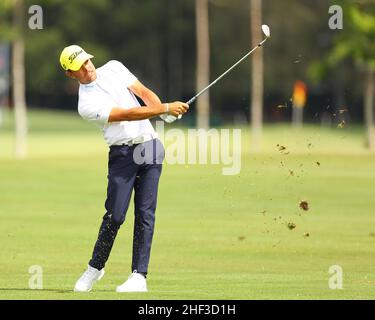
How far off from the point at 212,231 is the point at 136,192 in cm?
825

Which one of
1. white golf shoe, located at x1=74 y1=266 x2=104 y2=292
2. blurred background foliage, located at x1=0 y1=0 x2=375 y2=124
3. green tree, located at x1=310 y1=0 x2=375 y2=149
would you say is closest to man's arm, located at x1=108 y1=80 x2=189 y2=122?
white golf shoe, located at x1=74 y1=266 x2=104 y2=292

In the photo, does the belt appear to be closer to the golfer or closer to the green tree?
the golfer

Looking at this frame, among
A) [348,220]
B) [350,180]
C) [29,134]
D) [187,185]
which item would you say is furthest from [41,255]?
[29,134]

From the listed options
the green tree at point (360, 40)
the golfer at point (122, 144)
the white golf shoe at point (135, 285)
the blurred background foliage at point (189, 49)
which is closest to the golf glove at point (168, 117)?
the golfer at point (122, 144)

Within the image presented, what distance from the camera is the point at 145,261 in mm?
13188

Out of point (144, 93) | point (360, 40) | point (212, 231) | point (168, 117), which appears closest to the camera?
point (144, 93)

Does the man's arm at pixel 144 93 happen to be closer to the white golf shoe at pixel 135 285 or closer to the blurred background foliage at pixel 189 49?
the white golf shoe at pixel 135 285

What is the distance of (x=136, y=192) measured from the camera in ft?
43.3

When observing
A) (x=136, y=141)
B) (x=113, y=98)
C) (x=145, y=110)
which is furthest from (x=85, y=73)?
(x=136, y=141)

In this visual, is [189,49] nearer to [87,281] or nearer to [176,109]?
[87,281]

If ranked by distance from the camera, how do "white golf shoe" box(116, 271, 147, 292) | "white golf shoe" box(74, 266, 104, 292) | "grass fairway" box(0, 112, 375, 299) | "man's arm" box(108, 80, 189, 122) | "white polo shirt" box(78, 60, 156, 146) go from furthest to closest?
1. "grass fairway" box(0, 112, 375, 299)
2. "white golf shoe" box(74, 266, 104, 292)
3. "white golf shoe" box(116, 271, 147, 292)
4. "white polo shirt" box(78, 60, 156, 146)
5. "man's arm" box(108, 80, 189, 122)

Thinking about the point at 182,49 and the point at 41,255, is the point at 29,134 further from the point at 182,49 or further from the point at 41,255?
the point at 41,255

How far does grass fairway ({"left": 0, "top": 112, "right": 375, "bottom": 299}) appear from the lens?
14102 millimetres

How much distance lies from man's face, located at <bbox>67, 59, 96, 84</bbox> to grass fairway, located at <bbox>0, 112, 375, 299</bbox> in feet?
6.69
